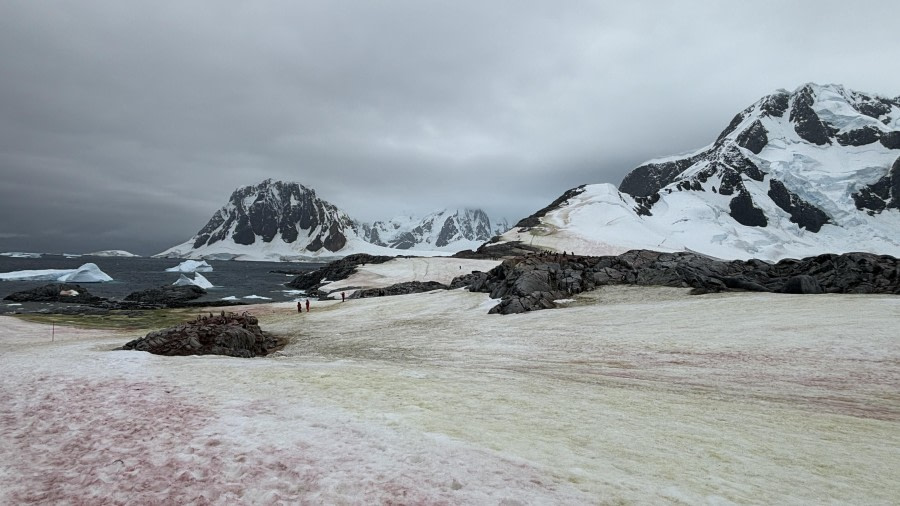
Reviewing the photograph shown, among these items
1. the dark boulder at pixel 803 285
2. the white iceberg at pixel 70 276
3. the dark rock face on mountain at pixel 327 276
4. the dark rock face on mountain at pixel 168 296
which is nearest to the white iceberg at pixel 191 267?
the white iceberg at pixel 70 276

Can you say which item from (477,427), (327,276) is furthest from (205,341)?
(327,276)

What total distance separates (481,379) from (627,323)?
16.0 metres

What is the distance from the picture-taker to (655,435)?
375 inches

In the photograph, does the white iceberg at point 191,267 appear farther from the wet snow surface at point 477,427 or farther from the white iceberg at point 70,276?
the wet snow surface at point 477,427

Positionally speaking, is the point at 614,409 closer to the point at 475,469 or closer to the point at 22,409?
the point at 475,469

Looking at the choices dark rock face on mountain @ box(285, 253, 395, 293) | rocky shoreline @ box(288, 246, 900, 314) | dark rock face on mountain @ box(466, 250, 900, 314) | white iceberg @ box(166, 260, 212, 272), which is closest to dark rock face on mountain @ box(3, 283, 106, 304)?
dark rock face on mountain @ box(285, 253, 395, 293)

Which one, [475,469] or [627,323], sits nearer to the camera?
[475,469]

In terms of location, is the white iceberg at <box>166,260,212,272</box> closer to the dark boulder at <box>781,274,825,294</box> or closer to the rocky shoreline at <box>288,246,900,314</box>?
the rocky shoreline at <box>288,246,900,314</box>

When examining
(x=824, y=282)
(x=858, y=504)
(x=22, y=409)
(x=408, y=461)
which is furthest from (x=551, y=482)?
(x=824, y=282)

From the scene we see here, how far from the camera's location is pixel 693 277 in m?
39.5

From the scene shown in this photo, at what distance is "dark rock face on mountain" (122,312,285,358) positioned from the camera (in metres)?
24.0

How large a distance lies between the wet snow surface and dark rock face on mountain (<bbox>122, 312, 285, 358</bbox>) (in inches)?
233

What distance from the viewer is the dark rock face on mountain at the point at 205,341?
24.0 metres

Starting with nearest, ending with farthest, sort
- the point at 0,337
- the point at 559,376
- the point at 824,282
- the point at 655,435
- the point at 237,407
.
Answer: the point at 655,435 < the point at 237,407 < the point at 559,376 < the point at 0,337 < the point at 824,282
